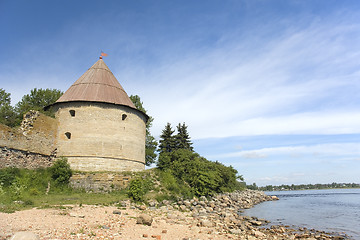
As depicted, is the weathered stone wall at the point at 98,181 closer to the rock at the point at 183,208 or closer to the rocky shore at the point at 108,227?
the rocky shore at the point at 108,227

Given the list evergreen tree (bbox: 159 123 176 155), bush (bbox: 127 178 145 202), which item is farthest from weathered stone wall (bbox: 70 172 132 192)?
evergreen tree (bbox: 159 123 176 155)

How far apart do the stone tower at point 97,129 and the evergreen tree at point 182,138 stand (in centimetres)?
1558

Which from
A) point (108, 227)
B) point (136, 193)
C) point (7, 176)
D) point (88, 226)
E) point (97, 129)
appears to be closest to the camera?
point (88, 226)

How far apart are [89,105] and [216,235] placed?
13.7 m

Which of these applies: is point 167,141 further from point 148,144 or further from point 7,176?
point 7,176

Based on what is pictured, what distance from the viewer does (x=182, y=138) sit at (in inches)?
1468

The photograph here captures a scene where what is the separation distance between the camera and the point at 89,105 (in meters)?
18.9

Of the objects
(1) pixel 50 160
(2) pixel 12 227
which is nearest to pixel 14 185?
(1) pixel 50 160

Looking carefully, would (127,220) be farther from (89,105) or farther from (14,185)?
Result: (89,105)

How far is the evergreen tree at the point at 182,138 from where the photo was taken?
119 ft

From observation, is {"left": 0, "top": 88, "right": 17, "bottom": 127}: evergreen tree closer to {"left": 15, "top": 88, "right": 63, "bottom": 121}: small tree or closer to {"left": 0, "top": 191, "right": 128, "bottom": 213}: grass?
{"left": 15, "top": 88, "right": 63, "bottom": 121}: small tree

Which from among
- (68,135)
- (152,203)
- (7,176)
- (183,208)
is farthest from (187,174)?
(7,176)

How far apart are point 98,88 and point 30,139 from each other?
21.3ft

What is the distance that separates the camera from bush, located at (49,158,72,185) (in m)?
16.6
